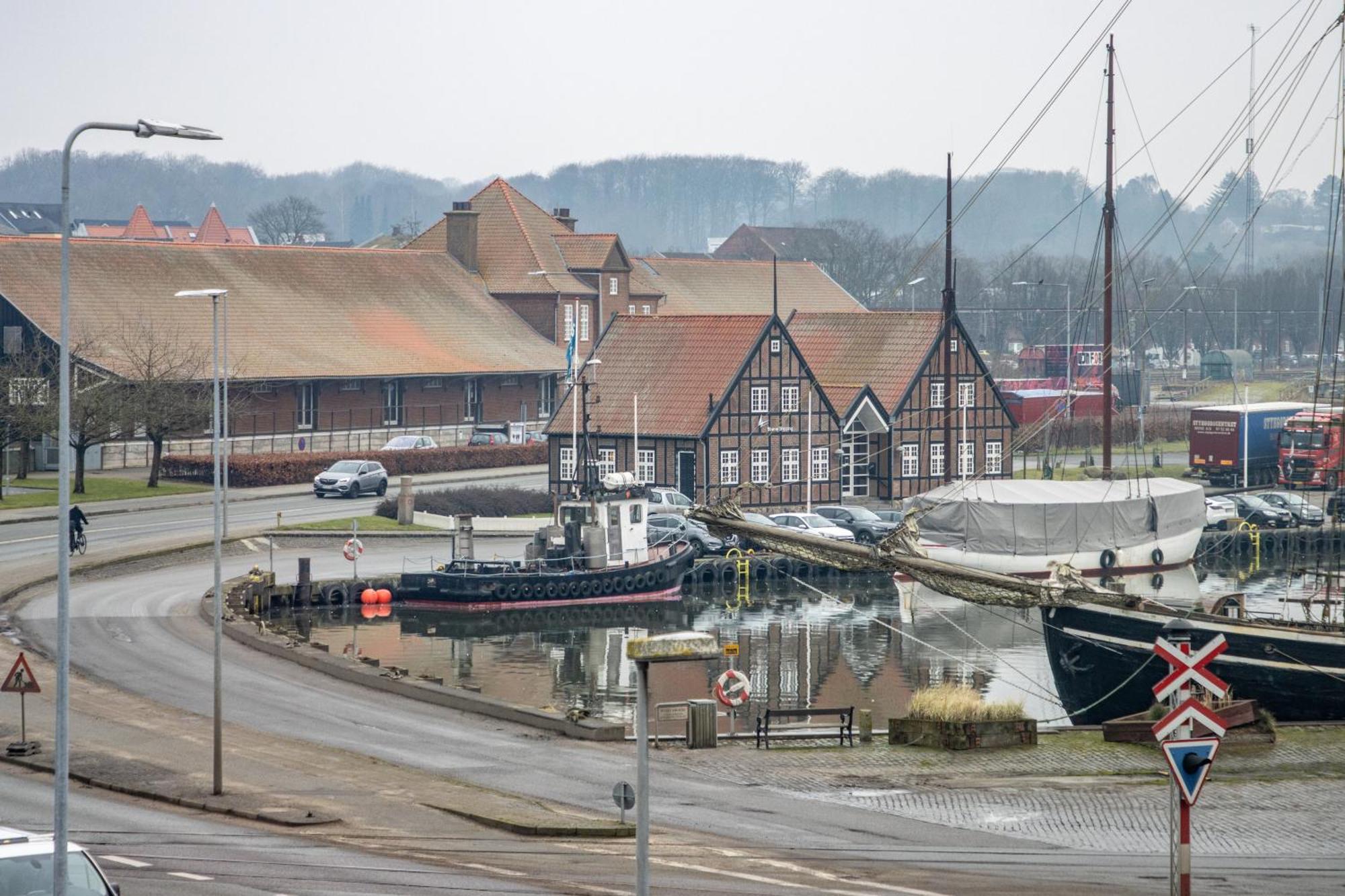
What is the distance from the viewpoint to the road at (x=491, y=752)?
2145cm

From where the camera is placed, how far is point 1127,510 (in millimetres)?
61781

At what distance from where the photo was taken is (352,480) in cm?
6688

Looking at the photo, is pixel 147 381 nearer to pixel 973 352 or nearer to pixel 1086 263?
pixel 973 352

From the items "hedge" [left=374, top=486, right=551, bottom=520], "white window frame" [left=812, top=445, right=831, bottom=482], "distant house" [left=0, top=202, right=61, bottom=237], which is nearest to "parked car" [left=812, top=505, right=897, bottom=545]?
"white window frame" [left=812, top=445, right=831, bottom=482]

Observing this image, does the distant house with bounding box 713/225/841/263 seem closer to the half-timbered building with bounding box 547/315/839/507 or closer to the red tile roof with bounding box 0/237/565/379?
the red tile roof with bounding box 0/237/565/379

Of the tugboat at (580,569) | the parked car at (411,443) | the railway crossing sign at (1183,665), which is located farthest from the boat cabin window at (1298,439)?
the railway crossing sign at (1183,665)

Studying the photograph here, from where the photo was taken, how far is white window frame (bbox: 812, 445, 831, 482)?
72206 millimetres

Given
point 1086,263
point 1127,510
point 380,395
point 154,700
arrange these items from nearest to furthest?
point 154,700
point 1127,510
point 380,395
point 1086,263

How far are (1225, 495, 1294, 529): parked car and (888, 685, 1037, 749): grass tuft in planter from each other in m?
42.7

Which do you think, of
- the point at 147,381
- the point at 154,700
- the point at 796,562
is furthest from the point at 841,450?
the point at 154,700

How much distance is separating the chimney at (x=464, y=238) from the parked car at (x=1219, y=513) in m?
43.8

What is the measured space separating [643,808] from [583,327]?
3325 inches

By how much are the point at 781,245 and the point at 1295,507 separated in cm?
11408

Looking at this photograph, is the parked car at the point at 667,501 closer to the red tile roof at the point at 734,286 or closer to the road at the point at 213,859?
the road at the point at 213,859
